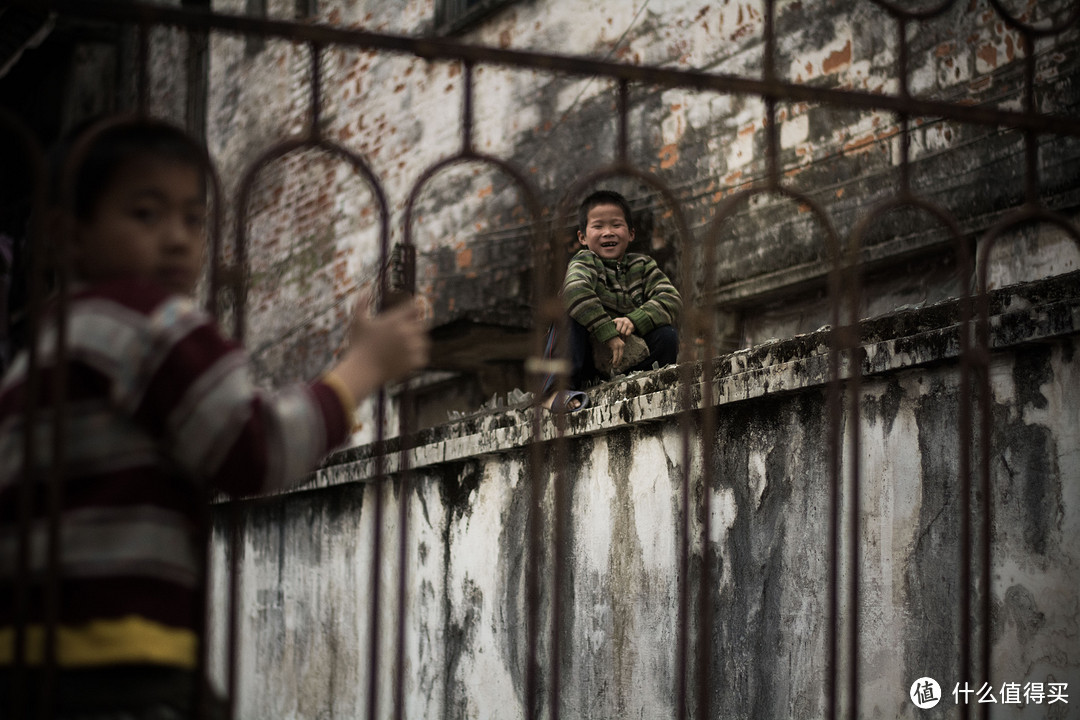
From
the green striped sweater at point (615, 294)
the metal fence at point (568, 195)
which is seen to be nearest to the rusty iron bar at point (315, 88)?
the metal fence at point (568, 195)

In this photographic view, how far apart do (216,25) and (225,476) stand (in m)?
0.69

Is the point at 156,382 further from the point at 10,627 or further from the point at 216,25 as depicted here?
the point at 216,25

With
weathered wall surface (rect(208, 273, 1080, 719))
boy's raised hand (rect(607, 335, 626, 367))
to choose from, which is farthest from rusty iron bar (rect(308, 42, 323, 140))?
boy's raised hand (rect(607, 335, 626, 367))

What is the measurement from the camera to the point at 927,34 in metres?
5.33

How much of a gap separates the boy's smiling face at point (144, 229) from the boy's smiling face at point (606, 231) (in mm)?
2771

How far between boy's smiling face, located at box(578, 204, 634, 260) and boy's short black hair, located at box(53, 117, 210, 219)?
2.74m

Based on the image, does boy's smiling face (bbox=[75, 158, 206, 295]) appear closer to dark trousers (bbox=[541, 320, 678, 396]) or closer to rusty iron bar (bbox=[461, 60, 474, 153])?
rusty iron bar (bbox=[461, 60, 474, 153])

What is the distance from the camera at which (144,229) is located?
4.92 feet

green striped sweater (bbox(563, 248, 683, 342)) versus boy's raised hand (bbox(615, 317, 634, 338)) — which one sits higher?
green striped sweater (bbox(563, 248, 683, 342))

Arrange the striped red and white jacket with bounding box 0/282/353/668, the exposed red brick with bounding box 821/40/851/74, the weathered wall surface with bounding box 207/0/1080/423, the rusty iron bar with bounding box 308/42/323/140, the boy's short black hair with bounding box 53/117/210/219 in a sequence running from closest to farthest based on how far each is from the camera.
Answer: the striped red and white jacket with bounding box 0/282/353/668 → the boy's short black hair with bounding box 53/117/210/219 → the rusty iron bar with bounding box 308/42/323/140 → the weathered wall surface with bounding box 207/0/1080/423 → the exposed red brick with bounding box 821/40/851/74

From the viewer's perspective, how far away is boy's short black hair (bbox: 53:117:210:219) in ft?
4.95

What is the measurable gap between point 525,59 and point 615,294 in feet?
8.94

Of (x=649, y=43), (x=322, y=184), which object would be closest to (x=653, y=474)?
(x=649, y=43)

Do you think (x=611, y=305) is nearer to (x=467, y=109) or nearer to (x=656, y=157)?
(x=656, y=157)
